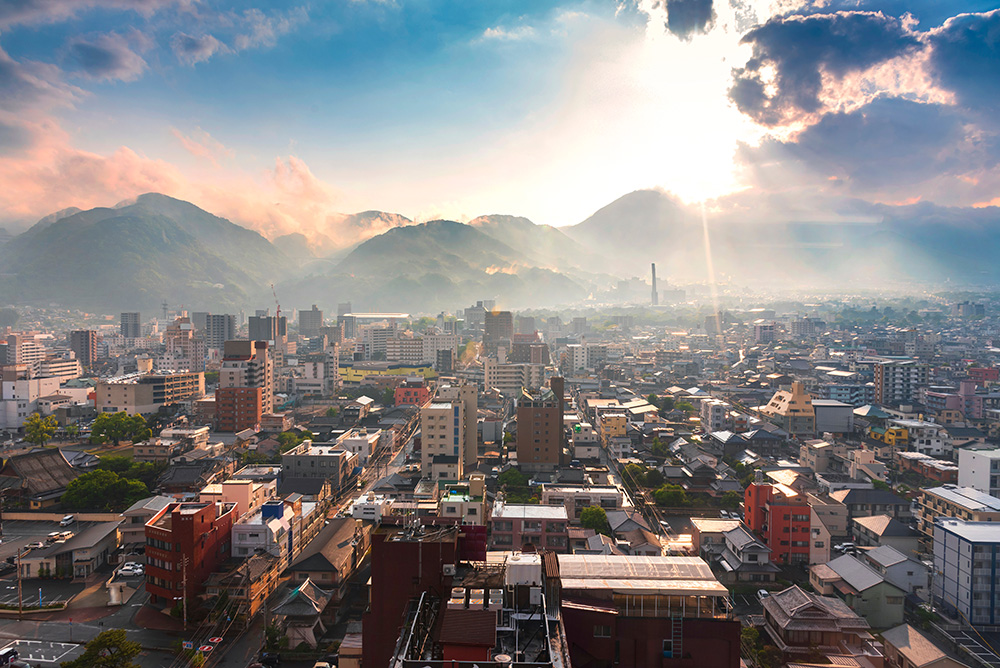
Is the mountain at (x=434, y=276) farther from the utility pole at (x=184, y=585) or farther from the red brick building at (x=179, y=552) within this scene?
the utility pole at (x=184, y=585)

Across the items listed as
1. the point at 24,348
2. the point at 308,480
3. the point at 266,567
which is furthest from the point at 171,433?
the point at 24,348

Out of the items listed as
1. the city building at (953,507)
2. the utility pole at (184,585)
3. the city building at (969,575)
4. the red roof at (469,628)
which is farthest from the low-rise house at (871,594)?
the utility pole at (184,585)

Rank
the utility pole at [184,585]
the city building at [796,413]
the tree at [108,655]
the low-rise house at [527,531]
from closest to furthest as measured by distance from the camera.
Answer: the tree at [108,655] < the utility pole at [184,585] < the low-rise house at [527,531] < the city building at [796,413]

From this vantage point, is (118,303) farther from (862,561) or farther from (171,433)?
(862,561)

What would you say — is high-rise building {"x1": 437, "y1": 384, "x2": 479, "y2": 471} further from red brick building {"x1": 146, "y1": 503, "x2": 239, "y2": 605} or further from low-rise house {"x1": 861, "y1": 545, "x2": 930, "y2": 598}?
low-rise house {"x1": 861, "y1": 545, "x2": 930, "y2": 598}

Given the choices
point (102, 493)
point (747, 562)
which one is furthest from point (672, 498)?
point (102, 493)

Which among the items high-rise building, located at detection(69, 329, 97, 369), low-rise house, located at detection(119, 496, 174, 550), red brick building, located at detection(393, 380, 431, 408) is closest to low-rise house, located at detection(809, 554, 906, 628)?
low-rise house, located at detection(119, 496, 174, 550)
